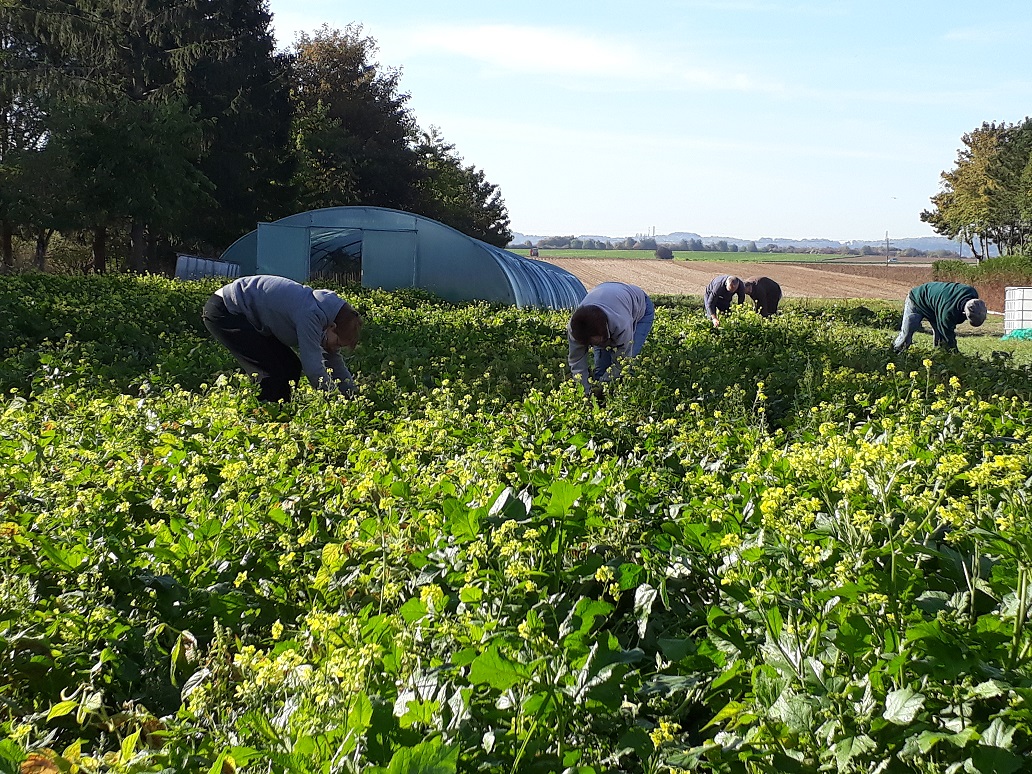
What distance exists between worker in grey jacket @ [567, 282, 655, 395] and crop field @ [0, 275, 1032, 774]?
1.78m

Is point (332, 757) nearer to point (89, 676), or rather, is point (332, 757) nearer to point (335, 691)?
point (335, 691)

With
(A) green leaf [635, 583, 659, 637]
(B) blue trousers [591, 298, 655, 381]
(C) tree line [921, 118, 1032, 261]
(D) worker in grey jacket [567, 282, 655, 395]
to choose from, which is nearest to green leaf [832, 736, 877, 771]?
(A) green leaf [635, 583, 659, 637]

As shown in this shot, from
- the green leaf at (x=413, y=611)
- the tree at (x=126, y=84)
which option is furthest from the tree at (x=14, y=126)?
the green leaf at (x=413, y=611)

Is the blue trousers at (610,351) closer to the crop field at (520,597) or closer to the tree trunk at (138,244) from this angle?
the crop field at (520,597)

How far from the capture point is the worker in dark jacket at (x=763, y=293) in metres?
17.1

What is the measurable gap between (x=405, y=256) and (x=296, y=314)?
18.0 metres

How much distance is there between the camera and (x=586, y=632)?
7.70ft

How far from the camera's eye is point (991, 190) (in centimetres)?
6169

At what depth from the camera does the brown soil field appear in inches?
2051

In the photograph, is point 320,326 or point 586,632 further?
point 320,326

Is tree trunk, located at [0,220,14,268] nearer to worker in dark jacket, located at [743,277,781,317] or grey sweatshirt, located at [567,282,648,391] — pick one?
worker in dark jacket, located at [743,277,781,317]

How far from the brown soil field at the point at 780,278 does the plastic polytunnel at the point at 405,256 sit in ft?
78.5

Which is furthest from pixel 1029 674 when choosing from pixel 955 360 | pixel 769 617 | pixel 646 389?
pixel 955 360

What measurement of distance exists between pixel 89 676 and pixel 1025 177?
6183 cm
